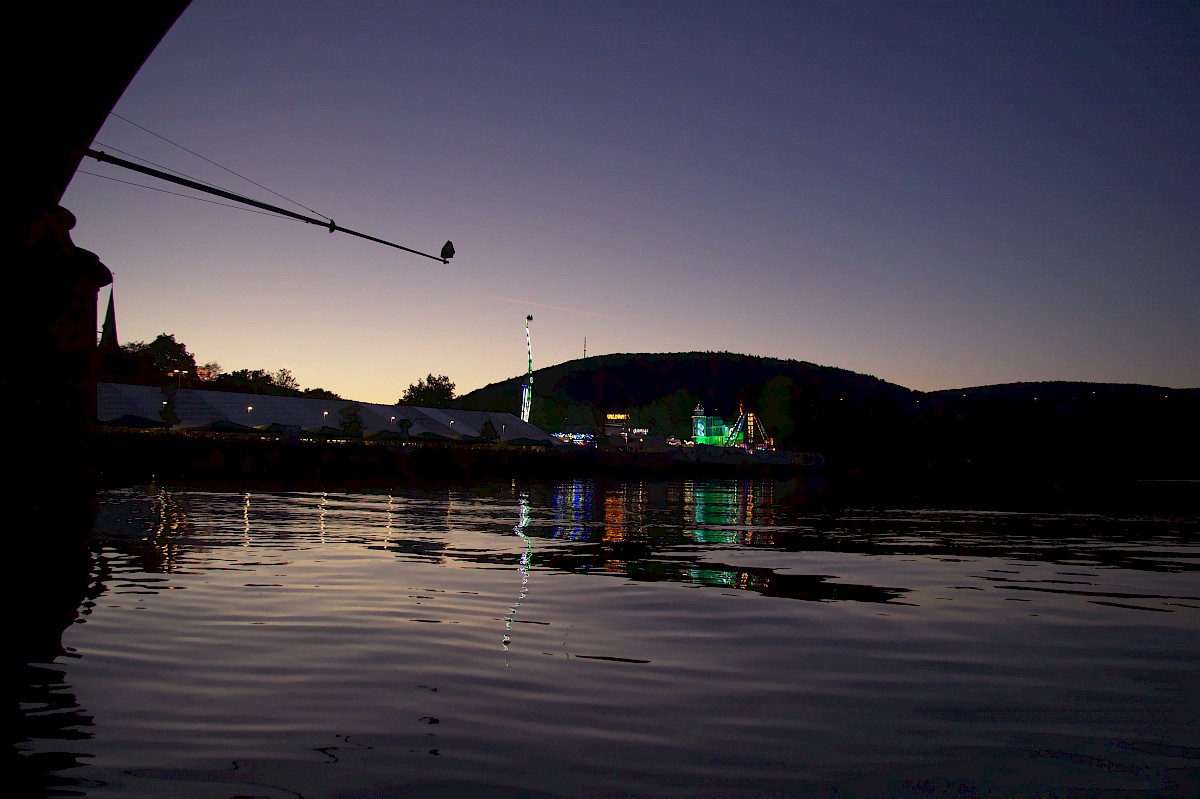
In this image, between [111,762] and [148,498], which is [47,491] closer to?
[111,762]

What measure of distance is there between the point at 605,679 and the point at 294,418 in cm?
9884

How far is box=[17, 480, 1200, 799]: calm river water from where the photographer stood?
551 centimetres

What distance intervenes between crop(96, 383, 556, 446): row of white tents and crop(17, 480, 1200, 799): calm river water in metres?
72.3

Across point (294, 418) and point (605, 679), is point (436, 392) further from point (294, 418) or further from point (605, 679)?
point (605, 679)

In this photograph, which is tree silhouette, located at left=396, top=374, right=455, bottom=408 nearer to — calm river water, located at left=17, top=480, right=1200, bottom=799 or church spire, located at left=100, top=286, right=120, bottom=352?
church spire, located at left=100, top=286, right=120, bottom=352

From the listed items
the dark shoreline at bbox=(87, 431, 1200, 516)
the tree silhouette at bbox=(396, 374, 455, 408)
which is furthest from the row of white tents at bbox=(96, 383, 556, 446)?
the tree silhouette at bbox=(396, 374, 455, 408)

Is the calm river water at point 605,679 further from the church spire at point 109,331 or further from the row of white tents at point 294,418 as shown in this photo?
the church spire at point 109,331

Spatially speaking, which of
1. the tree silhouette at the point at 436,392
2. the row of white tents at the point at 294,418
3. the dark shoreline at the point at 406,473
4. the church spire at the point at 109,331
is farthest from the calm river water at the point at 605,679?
the tree silhouette at the point at 436,392

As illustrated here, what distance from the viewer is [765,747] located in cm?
611

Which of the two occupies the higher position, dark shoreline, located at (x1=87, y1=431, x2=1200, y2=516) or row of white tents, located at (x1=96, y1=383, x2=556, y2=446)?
row of white tents, located at (x1=96, y1=383, x2=556, y2=446)

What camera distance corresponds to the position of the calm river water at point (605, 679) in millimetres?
5508

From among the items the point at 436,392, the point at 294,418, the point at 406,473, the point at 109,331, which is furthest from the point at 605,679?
the point at 436,392

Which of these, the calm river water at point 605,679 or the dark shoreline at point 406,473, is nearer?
the calm river water at point 605,679

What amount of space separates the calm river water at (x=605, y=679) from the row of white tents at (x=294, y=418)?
72.3 metres
